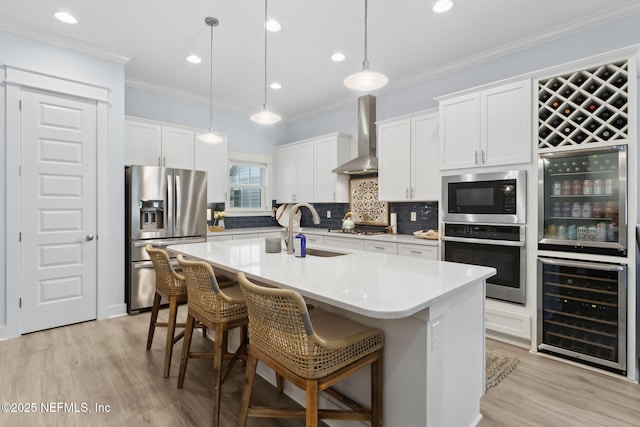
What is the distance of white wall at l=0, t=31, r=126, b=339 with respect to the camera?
10.3 feet

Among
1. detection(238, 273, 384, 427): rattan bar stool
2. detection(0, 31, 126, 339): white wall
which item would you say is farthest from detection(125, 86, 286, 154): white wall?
detection(238, 273, 384, 427): rattan bar stool

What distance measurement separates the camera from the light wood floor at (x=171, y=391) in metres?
1.98

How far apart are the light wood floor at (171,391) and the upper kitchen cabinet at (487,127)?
180 centimetres

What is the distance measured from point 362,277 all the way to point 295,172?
4.19 m

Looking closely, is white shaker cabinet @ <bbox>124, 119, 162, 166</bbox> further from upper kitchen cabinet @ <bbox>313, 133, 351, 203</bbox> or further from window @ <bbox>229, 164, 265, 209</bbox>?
upper kitchen cabinet @ <bbox>313, 133, 351, 203</bbox>

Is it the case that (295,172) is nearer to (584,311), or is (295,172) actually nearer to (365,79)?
(365,79)

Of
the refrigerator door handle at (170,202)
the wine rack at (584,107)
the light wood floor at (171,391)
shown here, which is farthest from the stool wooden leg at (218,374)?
the wine rack at (584,107)

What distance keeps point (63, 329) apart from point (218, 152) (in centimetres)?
295

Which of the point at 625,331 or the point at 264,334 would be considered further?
the point at 625,331

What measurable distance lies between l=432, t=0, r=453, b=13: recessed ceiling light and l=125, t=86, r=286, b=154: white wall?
11.6 feet

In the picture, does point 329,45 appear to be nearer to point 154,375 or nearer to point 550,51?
point 550,51

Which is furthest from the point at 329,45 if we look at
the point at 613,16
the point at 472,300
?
the point at 472,300

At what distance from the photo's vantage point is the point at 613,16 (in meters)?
2.90

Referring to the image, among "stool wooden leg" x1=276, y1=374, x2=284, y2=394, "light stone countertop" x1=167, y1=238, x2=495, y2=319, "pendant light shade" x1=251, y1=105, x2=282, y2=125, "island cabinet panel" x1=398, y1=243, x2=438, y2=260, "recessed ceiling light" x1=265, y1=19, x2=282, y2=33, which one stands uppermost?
"recessed ceiling light" x1=265, y1=19, x2=282, y2=33
